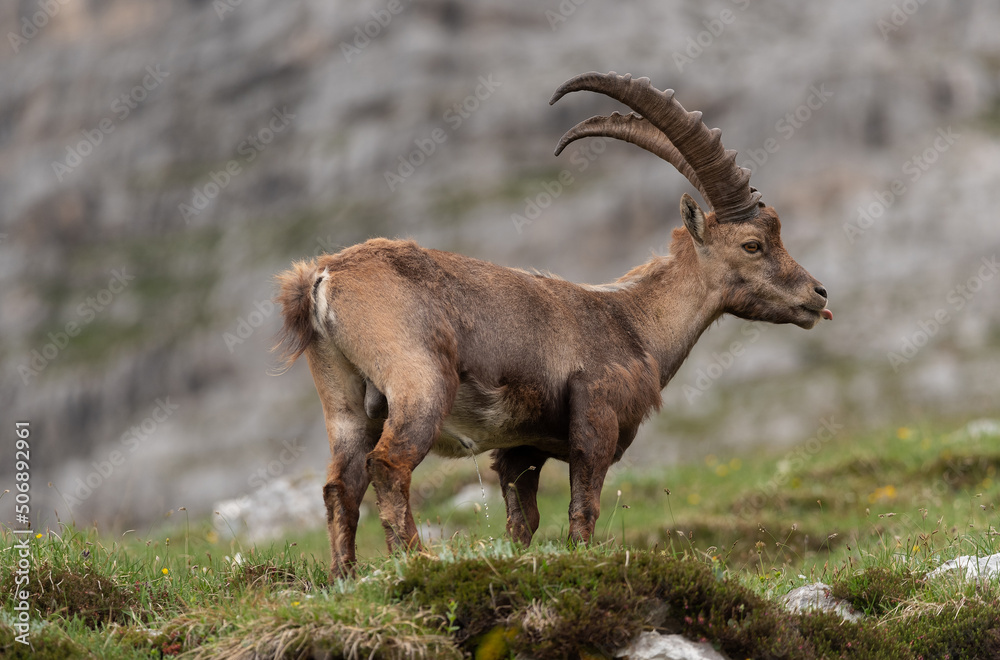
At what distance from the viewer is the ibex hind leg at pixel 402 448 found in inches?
249

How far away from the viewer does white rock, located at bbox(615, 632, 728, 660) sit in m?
5.28

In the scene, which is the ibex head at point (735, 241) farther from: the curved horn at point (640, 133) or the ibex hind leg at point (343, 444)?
→ the ibex hind leg at point (343, 444)

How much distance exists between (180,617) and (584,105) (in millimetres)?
122127

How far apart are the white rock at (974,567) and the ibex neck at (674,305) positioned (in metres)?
2.61

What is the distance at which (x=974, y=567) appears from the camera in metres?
6.72

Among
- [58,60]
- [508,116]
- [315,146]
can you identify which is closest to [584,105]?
[508,116]

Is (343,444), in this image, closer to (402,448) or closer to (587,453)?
(402,448)

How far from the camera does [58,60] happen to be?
158625mm

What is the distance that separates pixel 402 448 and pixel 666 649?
2.10 m

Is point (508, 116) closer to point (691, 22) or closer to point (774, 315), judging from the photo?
point (691, 22)

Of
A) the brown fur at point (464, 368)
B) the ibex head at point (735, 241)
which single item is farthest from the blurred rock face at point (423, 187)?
the brown fur at point (464, 368)

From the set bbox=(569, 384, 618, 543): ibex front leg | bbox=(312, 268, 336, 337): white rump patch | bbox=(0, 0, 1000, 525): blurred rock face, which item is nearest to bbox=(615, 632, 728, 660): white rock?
bbox=(569, 384, 618, 543): ibex front leg

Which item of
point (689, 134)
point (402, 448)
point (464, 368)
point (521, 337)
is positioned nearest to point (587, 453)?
point (521, 337)

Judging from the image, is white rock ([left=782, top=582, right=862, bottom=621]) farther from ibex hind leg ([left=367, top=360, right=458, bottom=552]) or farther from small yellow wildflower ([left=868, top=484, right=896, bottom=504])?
small yellow wildflower ([left=868, top=484, right=896, bottom=504])
